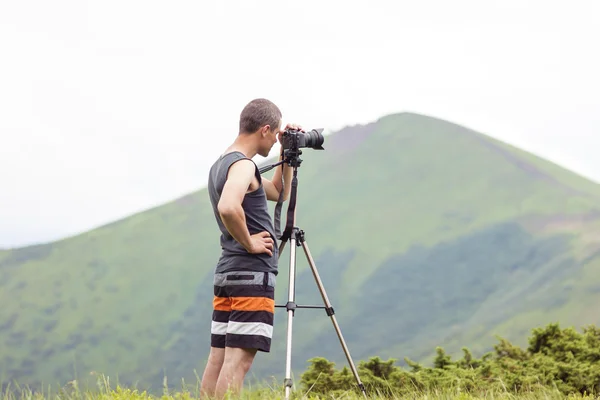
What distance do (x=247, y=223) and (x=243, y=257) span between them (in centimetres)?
22

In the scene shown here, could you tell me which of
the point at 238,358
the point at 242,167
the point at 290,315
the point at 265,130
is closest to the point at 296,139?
the point at 265,130

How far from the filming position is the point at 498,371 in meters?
6.45

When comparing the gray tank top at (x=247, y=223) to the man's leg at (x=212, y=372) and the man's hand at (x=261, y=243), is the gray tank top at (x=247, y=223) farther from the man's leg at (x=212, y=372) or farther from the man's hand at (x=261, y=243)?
the man's leg at (x=212, y=372)

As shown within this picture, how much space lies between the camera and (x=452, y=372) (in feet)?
20.8

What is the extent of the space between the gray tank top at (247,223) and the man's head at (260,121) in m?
0.17

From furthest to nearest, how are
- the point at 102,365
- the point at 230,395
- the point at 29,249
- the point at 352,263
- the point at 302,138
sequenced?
the point at 29,249 < the point at 352,263 < the point at 102,365 < the point at 302,138 < the point at 230,395

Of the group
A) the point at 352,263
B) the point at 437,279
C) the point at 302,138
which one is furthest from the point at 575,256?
the point at 302,138

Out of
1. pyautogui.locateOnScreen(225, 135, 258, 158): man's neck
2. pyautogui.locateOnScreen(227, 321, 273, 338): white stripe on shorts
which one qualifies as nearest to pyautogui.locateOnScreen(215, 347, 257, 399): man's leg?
pyautogui.locateOnScreen(227, 321, 273, 338): white stripe on shorts

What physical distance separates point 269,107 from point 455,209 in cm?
1957

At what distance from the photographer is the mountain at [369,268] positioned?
61.8 ft

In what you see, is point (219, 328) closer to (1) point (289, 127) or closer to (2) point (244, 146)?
(2) point (244, 146)

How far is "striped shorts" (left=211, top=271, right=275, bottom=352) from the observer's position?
13.7 ft

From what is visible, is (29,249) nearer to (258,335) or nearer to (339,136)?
(339,136)

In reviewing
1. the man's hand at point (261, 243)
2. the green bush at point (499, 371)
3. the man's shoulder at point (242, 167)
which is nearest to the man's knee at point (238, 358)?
the man's hand at point (261, 243)
